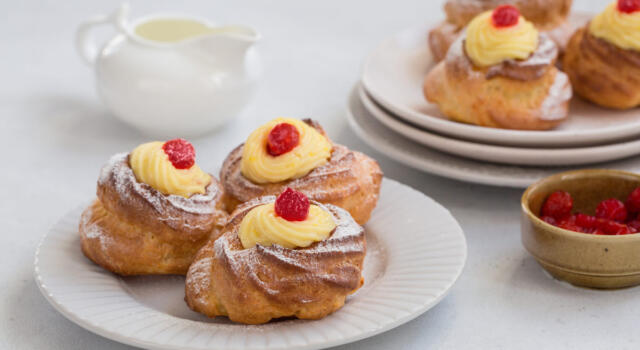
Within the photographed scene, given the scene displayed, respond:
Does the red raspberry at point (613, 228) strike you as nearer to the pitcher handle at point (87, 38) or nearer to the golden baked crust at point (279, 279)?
the golden baked crust at point (279, 279)

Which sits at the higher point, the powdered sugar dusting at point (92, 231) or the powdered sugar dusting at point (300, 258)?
the powdered sugar dusting at point (300, 258)

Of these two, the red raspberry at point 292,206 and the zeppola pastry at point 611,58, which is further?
the zeppola pastry at point 611,58

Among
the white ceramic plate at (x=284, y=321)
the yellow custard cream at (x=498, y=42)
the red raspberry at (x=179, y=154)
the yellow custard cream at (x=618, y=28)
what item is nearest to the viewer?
A: the white ceramic plate at (x=284, y=321)

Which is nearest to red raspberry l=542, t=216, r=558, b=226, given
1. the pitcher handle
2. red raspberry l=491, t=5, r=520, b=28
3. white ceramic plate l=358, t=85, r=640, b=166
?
white ceramic plate l=358, t=85, r=640, b=166

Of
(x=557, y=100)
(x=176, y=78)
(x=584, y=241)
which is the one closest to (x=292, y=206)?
(x=584, y=241)

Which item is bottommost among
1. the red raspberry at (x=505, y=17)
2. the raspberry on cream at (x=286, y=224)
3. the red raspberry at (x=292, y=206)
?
the raspberry on cream at (x=286, y=224)

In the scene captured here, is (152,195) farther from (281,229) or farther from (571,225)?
(571,225)

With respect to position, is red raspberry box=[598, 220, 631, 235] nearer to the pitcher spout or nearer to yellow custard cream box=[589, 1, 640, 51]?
yellow custard cream box=[589, 1, 640, 51]

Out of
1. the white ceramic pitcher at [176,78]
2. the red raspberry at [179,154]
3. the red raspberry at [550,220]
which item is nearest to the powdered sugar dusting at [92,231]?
the red raspberry at [179,154]
